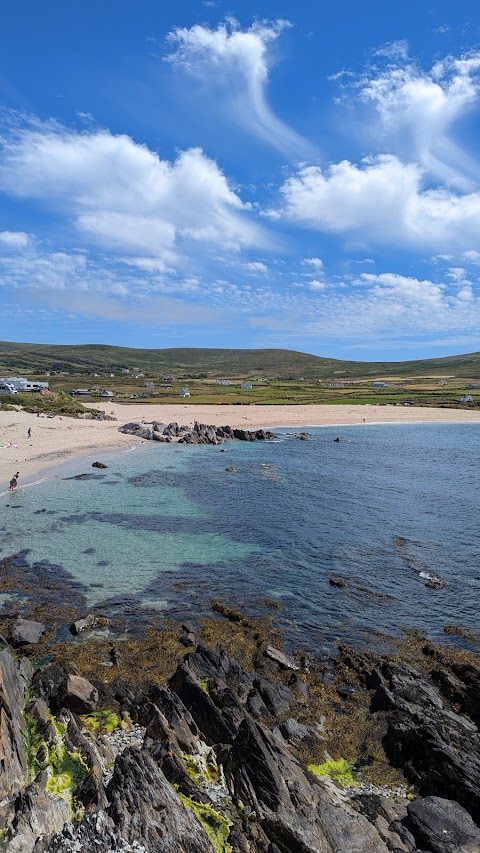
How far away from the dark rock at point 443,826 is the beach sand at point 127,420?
4584 centimetres

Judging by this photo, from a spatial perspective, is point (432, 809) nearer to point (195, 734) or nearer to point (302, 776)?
point (302, 776)

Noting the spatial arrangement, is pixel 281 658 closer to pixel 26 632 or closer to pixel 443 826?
pixel 443 826

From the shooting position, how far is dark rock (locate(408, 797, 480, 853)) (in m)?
10.5

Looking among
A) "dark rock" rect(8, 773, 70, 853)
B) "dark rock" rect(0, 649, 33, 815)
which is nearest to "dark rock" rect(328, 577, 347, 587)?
"dark rock" rect(0, 649, 33, 815)

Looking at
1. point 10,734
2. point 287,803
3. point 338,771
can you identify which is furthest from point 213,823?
point 10,734

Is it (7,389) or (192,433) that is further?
(7,389)

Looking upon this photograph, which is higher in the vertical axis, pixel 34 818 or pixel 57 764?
pixel 34 818

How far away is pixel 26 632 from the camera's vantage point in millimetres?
19953

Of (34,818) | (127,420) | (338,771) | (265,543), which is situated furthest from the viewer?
(127,420)

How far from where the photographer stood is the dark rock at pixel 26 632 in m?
19.4

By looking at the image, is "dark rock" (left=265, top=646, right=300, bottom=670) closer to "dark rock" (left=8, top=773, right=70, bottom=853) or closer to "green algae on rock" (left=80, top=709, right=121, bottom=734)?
"green algae on rock" (left=80, top=709, right=121, bottom=734)

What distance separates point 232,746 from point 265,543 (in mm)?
19696

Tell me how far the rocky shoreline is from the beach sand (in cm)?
3698

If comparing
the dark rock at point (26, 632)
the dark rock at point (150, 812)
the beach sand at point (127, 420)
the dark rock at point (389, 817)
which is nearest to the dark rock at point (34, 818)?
the dark rock at point (150, 812)
